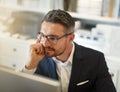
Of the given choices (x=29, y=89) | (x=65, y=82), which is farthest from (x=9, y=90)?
(x=65, y=82)

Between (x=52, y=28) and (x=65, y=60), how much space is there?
24 cm

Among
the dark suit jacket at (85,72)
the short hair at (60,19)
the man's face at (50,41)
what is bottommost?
the dark suit jacket at (85,72)

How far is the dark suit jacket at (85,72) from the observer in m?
1.51

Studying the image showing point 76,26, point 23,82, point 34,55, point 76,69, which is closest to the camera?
point 23,82

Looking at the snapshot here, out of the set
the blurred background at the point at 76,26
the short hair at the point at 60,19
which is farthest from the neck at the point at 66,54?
the blurred background at the point at 76,26

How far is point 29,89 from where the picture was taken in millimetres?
755

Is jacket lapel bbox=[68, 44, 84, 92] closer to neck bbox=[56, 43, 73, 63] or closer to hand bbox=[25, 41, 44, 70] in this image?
neck bbox=[56, 43, 73, 63]

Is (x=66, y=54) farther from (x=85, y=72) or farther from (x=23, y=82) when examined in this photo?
(x=23, y=82)

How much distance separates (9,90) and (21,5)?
83.4 inches

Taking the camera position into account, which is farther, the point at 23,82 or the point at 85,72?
the point at 85,72

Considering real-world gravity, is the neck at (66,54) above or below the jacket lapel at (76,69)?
above

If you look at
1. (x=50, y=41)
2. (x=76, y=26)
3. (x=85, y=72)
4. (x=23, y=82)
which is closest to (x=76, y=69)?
(x=85, y=72)

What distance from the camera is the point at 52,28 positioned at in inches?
57.9

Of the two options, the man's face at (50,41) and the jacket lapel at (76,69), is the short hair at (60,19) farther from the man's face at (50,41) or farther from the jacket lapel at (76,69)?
the jacket lapel at (76,69)
